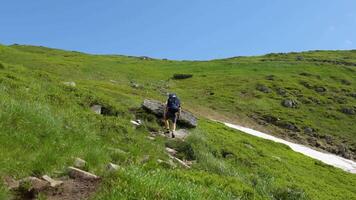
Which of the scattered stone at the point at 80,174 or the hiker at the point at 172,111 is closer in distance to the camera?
the scattered stone at the point at 80,174

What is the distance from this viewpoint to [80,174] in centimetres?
1250

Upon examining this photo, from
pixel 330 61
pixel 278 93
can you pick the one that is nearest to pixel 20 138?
pixel 278 93

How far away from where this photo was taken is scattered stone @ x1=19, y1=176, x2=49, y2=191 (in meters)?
11.6

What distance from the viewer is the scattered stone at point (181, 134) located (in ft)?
82.9

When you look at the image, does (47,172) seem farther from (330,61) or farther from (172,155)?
(330,61)

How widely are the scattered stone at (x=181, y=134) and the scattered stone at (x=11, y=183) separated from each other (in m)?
13.4

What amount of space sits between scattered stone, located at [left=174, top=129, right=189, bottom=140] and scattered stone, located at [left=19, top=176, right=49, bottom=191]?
1329 cm

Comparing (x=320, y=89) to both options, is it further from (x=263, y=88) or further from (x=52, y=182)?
(x=52, y=182)

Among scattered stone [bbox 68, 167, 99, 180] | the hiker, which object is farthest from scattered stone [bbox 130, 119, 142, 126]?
scattered stone [bbox 68, 167, 99, 180]

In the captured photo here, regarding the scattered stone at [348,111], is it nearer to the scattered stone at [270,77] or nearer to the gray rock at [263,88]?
the gray rock at [263,88]

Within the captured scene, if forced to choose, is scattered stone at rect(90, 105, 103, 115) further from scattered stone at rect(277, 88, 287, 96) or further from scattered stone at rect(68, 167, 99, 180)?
scattered stone at rect(277, 88, 287, 96)

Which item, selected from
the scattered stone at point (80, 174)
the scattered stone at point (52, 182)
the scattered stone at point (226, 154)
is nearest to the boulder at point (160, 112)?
the scattered stone at point (226, 154)

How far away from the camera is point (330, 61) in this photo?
131 meters

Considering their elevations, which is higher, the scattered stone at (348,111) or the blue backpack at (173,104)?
the blue backpack at (173,104)
